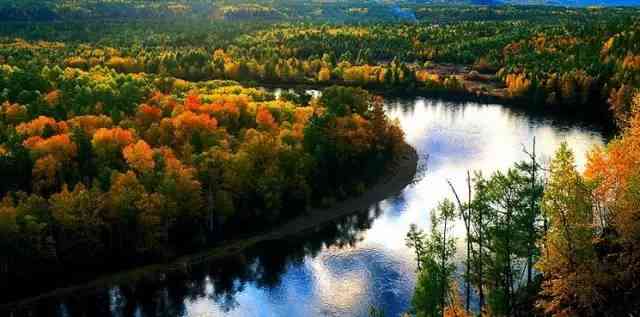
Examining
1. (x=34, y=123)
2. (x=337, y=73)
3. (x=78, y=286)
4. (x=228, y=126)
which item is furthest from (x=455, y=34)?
(x=78, y=286)

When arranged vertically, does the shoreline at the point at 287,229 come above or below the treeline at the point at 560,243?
below

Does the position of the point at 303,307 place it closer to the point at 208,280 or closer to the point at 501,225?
the point at 208,280

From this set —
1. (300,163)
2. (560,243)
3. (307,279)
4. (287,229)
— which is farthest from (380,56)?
(560,243)

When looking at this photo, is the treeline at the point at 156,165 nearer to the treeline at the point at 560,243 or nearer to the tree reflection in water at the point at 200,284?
the tree reflection in water at the point at 200,284

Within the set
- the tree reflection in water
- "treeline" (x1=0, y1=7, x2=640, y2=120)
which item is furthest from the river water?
"treeline" (x1=0, y1=7, x2=640, y2=120)

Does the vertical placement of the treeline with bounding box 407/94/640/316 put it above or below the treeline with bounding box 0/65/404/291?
above

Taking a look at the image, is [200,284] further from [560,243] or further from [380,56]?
[380,56]

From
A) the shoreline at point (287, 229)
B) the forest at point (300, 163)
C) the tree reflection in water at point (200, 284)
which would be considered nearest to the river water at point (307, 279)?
the tree reflection in water at point (200, 284)

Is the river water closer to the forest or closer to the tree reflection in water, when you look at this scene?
the tree reflection in water
